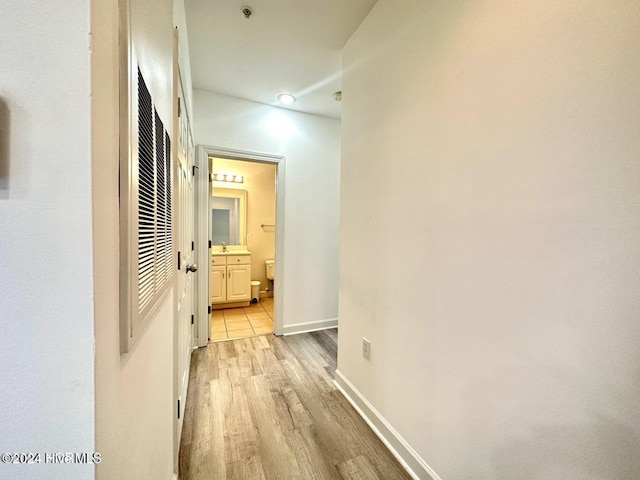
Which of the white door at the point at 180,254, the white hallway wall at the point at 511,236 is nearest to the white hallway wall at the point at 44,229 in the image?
the white door at the point at 180,254

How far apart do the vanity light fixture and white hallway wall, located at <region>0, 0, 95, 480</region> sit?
13.1 feet

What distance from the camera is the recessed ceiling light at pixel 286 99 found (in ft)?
8.50

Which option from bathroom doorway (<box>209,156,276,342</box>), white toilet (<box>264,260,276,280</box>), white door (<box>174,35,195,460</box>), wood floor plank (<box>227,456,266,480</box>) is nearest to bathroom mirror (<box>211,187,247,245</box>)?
bathroom doorway (<box>209,156,276,342</box>)

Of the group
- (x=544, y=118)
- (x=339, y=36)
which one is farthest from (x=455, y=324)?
(x=339, y=36)

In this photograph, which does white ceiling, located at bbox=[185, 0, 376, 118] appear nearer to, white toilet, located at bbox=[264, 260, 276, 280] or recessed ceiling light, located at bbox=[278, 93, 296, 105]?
recessed ceiling light, located at bbox=[278, 93, 296, 105]

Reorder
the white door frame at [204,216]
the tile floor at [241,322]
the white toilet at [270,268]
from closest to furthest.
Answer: the white door frame at [204,216] < the tile floor at [241,322] < the white toilet at [270,268]

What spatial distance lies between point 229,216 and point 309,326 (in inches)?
92.1

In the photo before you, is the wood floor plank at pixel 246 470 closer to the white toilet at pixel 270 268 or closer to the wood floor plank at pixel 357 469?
the wood floor plank at pixel 357 469

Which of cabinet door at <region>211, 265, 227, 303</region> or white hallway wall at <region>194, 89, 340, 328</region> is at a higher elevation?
white hallway wall at <region>194, 89, 340, 328</region>

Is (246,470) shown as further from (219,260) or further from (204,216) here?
(219,260)

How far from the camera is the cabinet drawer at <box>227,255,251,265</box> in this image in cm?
380

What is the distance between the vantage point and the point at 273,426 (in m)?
1.57

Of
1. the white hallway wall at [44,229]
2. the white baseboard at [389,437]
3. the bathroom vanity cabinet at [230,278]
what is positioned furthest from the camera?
the bathroom vanity cabinet at [230,278]

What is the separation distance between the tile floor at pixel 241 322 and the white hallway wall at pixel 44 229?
261 centimetres
